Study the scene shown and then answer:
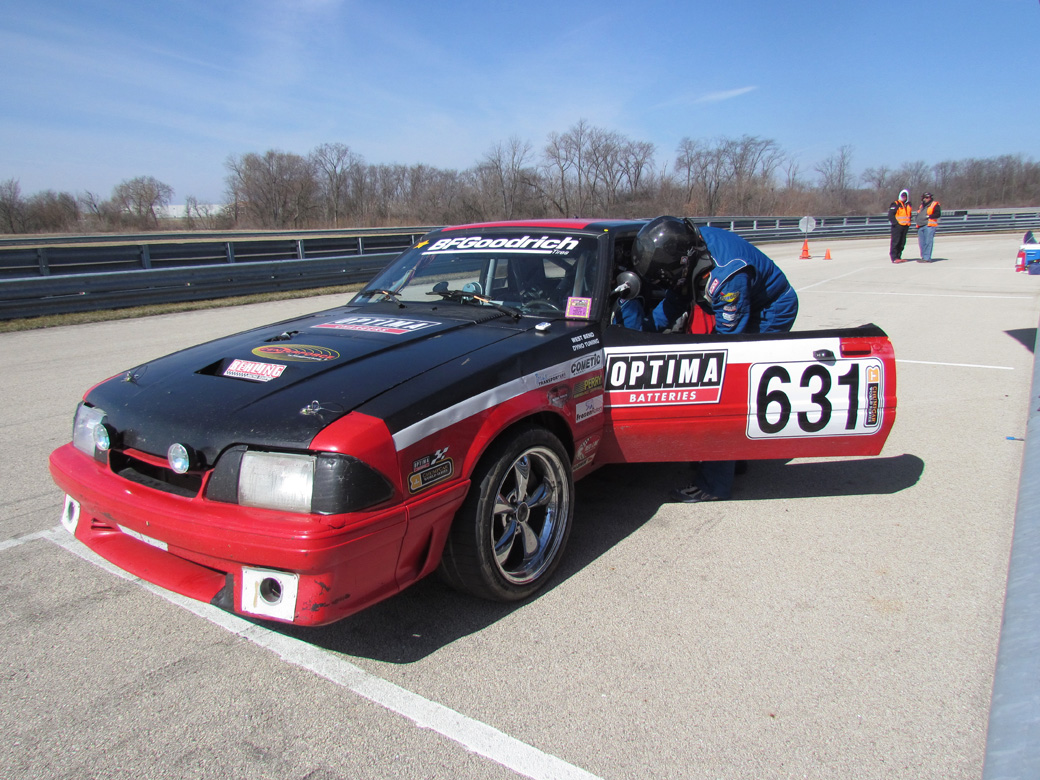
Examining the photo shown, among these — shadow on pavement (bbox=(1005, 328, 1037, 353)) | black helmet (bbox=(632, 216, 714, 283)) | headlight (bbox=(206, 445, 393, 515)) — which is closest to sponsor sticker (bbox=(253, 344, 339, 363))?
headlight (bbox=(206, 445, 393, 515))

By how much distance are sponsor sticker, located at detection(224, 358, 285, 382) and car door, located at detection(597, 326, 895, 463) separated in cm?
159

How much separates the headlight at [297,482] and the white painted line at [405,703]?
70 cm

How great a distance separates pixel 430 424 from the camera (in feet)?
7.99

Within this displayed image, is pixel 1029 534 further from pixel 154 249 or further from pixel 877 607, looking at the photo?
pixel 154 249

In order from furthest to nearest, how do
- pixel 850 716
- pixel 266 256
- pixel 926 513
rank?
1. pixel 266 256
2. pixel 926 513
3. pixel 850 716

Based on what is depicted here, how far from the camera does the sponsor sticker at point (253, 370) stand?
269 cm

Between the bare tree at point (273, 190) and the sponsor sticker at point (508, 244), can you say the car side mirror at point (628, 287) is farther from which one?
the bare tree at point (273, 190)

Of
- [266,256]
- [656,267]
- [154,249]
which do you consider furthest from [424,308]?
[266,256]

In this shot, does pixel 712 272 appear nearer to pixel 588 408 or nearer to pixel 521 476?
pixel 588 408

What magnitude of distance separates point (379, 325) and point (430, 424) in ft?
3.55

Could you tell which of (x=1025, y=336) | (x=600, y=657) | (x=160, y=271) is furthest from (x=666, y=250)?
(x=160, y=271)

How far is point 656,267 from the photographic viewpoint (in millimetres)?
3727

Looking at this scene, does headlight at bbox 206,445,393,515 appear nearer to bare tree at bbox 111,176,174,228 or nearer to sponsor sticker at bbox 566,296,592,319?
sponsor sticker at bbox 566,296,592,319

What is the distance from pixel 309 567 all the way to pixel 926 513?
11.3 ft
